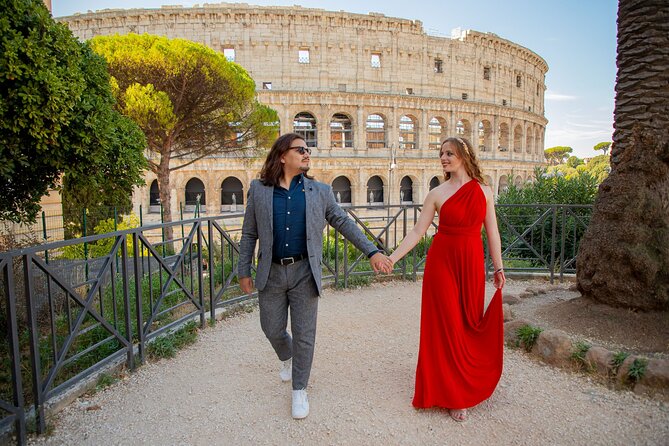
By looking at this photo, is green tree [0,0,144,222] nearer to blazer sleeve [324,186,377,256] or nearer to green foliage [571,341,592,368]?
blazer sleeve [324,186,377,256]

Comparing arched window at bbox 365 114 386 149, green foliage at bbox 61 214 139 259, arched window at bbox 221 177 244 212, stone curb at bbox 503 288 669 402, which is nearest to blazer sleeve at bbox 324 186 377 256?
stone curb at bbox 503 288 669 402

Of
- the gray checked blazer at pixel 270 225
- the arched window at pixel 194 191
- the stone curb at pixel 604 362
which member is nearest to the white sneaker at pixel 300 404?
the gray checked blazer at pixel 270 225

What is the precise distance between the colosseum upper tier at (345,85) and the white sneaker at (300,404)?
2486cm

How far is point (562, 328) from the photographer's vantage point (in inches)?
157

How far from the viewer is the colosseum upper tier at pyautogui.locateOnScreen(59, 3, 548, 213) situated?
94.3 ft

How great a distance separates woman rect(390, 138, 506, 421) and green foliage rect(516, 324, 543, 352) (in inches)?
40.6

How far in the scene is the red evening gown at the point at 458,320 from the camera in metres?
2.71

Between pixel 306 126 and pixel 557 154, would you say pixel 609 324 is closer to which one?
pixel 306 126

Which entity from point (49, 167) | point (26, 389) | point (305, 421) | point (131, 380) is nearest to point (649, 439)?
point (305, 421)

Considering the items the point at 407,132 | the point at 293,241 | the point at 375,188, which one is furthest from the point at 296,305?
the point at 407,132

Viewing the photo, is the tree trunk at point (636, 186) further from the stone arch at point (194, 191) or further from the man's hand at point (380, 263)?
the stone arch at point (194, 191)

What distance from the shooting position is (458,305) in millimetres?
2754

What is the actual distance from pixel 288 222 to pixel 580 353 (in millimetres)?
2591

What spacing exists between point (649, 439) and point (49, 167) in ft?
17.9
